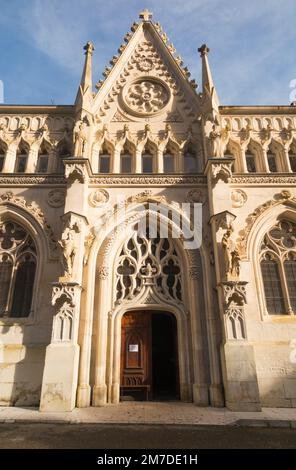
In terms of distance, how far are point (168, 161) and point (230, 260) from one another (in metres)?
6.06

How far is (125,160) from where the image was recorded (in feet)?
47.7

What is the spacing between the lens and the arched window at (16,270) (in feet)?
38.4

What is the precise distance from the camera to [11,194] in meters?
13.1

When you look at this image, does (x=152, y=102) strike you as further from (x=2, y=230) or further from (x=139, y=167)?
(x=2, y=230)

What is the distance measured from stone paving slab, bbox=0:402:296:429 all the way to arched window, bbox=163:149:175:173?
945 cm

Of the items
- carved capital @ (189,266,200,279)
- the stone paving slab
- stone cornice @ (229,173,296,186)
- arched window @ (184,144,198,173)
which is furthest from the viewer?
→ arched window @ (184,144,198,173)

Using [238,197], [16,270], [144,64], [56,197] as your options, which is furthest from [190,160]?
[16,270]

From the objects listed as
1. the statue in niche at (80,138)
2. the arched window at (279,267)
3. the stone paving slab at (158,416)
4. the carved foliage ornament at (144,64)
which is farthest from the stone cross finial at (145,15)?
the stone paving slab at (158,416)

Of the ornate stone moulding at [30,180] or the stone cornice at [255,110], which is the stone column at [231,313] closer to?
the stone cornice at [255,110]

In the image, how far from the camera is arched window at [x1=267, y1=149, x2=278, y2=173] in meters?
14.5

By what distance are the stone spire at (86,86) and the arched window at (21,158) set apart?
320cm

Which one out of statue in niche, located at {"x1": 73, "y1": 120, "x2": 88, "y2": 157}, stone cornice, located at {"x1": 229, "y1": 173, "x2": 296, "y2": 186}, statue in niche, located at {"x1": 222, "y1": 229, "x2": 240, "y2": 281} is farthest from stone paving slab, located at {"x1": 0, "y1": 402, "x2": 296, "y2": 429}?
statue in niche, located at {"x1": 73, "y1": 120, "x2": 88, "y2": 157}

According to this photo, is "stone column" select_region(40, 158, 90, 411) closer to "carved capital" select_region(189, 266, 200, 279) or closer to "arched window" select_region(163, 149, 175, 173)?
"carved capital" select_region(189, 266, 200, 279)
